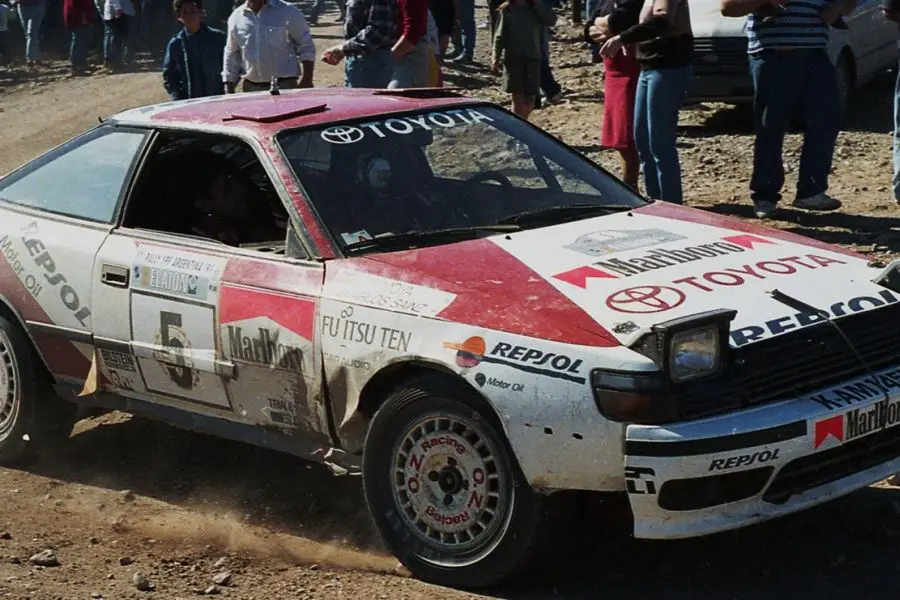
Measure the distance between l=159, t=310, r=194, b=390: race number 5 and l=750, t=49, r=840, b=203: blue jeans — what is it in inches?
202

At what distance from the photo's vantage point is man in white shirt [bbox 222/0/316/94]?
10.4m

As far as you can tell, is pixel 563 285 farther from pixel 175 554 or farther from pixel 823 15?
pixel 823 15

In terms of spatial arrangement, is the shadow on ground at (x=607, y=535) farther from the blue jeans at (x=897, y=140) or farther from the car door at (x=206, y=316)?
the blue jeans at (x=897, y=140)

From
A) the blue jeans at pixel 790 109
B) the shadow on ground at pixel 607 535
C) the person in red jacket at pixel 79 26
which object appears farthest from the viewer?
the person in red jacket at pixel 79 26

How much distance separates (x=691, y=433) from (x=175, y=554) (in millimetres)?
2103

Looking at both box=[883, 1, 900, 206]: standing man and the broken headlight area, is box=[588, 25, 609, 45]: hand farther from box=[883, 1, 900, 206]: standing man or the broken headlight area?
the broken headlight area

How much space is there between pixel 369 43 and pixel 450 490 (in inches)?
229

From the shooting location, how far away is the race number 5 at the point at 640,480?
4.24 m

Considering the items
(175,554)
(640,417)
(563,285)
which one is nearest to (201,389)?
(175,554)

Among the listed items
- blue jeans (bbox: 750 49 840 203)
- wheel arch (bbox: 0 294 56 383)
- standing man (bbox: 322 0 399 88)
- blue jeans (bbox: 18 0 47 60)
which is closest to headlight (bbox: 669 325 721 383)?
wheel arch (bbox: 0 294 56 383)

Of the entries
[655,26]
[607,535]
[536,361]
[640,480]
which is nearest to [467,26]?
[655,26]

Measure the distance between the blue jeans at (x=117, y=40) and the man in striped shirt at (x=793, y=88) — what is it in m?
13.6

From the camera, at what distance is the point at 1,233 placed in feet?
20.7

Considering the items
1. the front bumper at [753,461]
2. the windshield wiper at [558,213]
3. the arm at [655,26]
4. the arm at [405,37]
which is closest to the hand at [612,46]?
the arm at [655,26]
